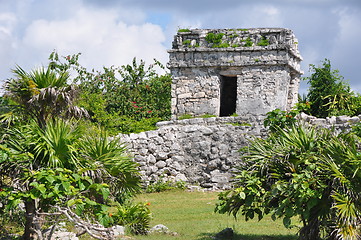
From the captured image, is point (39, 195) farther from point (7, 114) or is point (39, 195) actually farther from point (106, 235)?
point (7, 114)

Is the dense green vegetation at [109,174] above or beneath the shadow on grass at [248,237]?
above

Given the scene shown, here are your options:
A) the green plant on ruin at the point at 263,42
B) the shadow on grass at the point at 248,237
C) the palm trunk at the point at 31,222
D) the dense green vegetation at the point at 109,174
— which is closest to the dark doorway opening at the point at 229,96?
the green plant on ruin at the point at 263,42

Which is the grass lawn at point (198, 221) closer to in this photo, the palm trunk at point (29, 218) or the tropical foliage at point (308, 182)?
the tropical foliage at point (308, 182)

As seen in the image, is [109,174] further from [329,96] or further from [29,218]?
[329,96]

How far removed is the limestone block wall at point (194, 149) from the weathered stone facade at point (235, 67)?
484 mm

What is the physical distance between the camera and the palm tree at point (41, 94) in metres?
8.91

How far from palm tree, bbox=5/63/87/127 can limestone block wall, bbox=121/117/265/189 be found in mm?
5798

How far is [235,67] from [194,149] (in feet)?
7.43

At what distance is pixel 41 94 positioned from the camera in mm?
8812

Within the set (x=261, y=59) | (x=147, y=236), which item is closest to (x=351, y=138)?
(x=147, y=236)

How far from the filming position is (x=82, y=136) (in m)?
8.96

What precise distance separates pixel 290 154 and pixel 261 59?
261 inches

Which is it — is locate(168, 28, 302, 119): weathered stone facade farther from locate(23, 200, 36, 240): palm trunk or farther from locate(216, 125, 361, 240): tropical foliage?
locate(23, 200, 36, 240): palm trunk

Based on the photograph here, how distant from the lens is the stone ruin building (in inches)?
590
